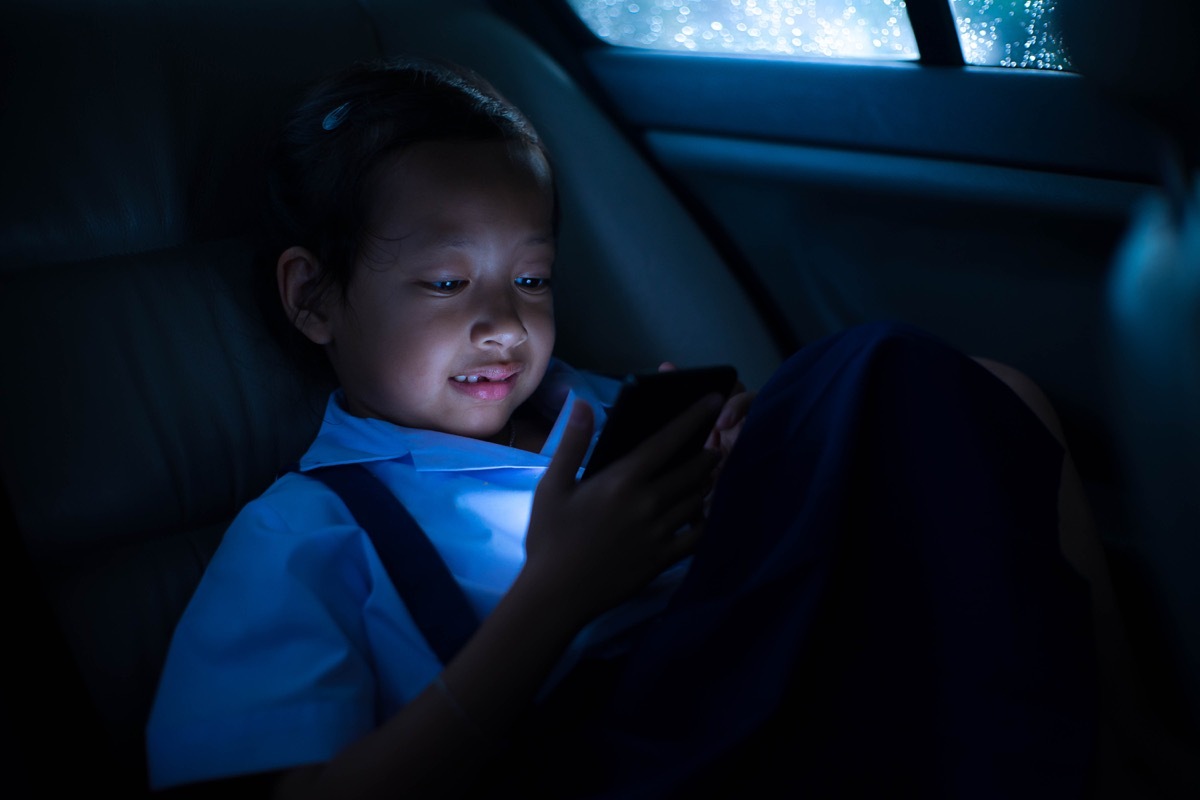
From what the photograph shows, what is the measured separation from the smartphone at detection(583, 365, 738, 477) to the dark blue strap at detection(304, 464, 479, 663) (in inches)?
6.7

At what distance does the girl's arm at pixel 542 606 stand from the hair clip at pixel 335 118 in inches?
19.0

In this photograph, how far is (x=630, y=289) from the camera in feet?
4.71

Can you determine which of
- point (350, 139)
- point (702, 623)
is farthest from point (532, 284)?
point (702, 623)

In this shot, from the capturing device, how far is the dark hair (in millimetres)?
1095

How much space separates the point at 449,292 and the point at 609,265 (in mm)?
430

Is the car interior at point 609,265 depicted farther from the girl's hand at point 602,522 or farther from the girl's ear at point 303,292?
the girl's hand at point 602,522

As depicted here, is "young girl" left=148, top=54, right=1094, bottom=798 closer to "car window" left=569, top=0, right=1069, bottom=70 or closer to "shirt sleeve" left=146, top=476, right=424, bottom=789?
"shirt sleeve" left=146, top=476, right=424, bottom=789

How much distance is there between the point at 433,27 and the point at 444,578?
83 cm

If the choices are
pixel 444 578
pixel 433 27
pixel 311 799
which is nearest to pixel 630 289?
pixel 433 27

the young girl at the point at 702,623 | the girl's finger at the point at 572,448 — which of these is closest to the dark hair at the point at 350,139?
the young girl at the point at 702,623

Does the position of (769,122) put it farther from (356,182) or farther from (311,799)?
(311,799)

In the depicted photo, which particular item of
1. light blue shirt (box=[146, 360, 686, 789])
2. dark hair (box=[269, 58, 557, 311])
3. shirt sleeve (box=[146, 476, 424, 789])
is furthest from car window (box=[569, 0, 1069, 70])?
shirt sleeve (box=[146, 476, 424, 789])

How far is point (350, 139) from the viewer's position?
1111mm

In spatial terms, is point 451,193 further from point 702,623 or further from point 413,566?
point 702,623
